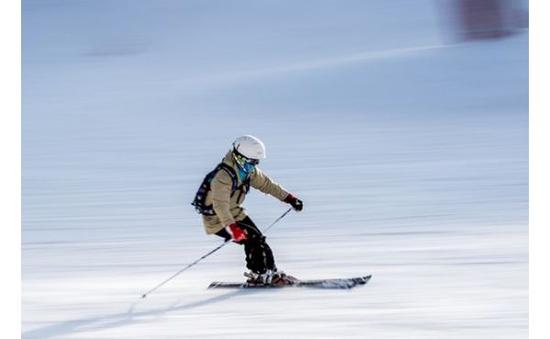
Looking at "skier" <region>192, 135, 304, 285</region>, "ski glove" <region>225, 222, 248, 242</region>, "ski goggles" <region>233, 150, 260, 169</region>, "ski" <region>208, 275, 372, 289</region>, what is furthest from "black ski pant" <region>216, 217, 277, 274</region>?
"ski goggles" <region>233, 150, 260, 169</region>

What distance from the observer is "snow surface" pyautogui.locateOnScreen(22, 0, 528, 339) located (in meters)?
6.08

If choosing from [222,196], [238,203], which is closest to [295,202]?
[238,203]

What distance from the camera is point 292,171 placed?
1288 centimetres

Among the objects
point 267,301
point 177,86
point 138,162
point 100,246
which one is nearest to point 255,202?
point 100,246

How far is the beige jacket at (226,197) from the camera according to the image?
6.36m

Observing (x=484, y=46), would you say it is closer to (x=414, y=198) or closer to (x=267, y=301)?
(x=414, y=198)

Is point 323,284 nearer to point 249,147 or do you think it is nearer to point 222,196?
point 222,196

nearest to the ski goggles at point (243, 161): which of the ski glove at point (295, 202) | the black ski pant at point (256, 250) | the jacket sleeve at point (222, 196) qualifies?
the jacket sleeve at point (222, 196)

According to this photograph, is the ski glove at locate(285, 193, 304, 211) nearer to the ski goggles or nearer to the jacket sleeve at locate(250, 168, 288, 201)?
the jacket sleeve at locate(250, 168, 288, 201)

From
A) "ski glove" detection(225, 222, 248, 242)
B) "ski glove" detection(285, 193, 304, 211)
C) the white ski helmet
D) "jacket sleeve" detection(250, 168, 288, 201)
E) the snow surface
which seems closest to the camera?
the snow surface

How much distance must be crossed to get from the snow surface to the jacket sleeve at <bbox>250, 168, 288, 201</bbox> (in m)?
0.68
